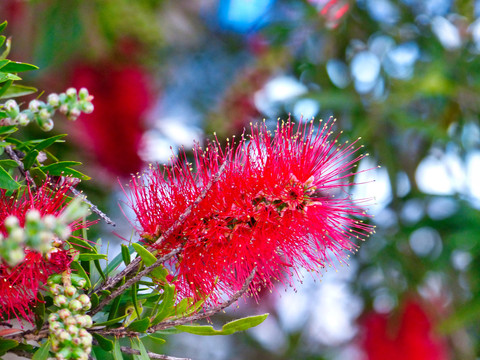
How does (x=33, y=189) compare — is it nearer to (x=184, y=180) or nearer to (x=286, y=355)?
(x=184, y=180)

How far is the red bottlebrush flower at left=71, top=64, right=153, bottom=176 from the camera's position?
65.3 inches

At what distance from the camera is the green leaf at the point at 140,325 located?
628 millimetres

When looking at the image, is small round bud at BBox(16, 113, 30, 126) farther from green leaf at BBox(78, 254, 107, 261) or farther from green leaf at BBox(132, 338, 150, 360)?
green leaf at BBox(132, 338, 150, 360)

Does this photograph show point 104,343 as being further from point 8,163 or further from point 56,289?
point 8,163

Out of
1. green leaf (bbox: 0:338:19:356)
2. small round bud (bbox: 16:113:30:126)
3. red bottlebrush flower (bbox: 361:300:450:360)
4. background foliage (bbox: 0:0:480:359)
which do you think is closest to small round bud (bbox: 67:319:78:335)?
green leaf (bbox: 0:338:19:356)

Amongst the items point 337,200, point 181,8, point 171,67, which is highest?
point 181,8

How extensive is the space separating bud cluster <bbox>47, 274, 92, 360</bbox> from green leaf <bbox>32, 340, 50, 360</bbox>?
0.03 metres

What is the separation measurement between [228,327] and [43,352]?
0.20 metres

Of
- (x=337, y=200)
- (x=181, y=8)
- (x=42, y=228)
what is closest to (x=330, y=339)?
(x=181, y=8)

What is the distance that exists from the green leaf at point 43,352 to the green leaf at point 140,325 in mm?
88

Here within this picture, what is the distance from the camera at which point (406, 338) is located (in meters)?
1.86

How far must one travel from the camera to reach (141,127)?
1.77 metres

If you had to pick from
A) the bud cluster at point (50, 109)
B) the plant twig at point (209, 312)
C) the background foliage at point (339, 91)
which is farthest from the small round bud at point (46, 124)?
the background foliage at point (339, 91)

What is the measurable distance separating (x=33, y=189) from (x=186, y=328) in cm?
24
